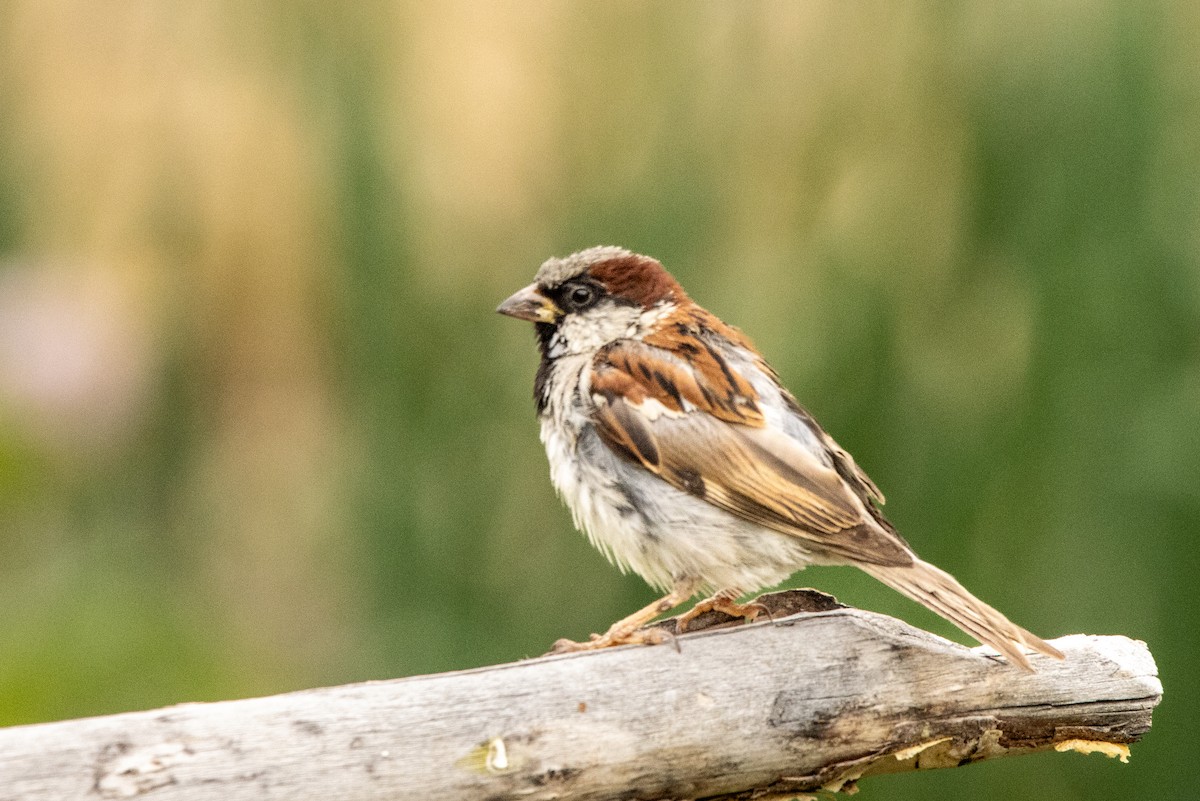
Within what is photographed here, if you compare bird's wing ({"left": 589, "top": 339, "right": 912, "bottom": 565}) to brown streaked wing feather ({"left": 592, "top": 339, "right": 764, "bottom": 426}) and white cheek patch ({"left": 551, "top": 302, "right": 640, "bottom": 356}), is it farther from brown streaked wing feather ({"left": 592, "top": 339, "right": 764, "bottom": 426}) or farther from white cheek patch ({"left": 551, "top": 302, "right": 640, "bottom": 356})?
white cheek patch ({"left": 551, "top": 302, "right": 640, "bottom": 356})

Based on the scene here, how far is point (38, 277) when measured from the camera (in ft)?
14.9

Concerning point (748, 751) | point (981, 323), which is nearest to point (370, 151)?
point (981, 323)

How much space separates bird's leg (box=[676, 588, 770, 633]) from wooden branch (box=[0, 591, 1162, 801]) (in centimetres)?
23

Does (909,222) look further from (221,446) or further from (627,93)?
(221,446)

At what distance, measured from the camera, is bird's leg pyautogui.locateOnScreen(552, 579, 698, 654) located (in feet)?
7.97

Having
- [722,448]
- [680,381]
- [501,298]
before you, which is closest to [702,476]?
[722,448]

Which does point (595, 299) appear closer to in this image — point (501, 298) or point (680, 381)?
point (680, 381)

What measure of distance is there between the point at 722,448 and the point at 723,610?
0.30 metres

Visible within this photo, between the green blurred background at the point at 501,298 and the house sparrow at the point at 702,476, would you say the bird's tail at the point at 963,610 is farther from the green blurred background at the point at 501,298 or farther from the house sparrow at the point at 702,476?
the green blurred background at the point at 501,298

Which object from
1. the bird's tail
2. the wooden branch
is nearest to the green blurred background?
the bird's tail

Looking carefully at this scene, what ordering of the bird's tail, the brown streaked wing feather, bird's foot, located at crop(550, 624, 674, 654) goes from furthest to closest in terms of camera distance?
the brown streaked wing feather → bird's foot, located at crop(550, 624, 674, 654) → the bird's tail

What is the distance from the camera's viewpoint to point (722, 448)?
278 centimetres

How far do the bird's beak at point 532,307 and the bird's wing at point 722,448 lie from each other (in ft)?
0.72

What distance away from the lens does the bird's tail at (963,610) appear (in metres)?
2.30
